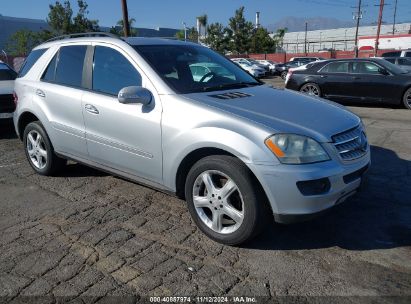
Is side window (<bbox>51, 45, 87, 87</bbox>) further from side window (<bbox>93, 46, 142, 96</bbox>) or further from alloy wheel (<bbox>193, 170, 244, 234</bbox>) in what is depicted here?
alloy wheel (<bbox>193, 170, 244, 234</bbox>)

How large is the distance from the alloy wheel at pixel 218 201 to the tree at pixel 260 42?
54834 mm

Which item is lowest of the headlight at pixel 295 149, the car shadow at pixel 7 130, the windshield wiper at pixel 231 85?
the car shadow at pixel 7 130

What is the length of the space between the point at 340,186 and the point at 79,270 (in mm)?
2117

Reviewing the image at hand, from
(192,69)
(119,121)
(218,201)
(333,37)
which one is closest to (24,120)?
(119,121)

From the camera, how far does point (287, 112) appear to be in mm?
3535

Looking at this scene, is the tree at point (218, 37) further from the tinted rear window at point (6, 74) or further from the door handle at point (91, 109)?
the door handle at point (91, 109)

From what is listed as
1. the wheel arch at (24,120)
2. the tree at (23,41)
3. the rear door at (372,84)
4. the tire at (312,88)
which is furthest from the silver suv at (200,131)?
the tree at (23,41)

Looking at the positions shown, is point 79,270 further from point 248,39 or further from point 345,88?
point 248,39

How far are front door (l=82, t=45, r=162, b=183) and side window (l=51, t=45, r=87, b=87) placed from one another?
0.27m

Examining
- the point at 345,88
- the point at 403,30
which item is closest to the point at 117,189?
the point at 345,88

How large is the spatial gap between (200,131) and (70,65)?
2.23 meters

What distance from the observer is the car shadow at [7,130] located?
8.28m

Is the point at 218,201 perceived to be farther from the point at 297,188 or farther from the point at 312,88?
the point at 312,88

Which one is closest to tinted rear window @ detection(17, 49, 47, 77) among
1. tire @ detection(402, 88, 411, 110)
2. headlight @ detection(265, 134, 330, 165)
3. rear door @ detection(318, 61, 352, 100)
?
headlight @ detection(265, 134, 330, 165)
